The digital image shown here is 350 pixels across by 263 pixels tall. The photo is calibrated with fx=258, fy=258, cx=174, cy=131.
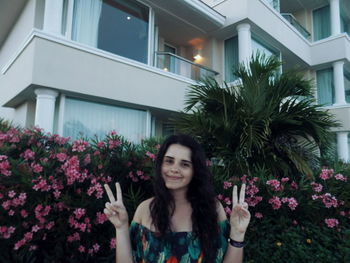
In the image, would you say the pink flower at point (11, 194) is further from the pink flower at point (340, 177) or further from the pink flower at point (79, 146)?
the pink flower at point (340, 177)

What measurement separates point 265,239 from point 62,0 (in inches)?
250

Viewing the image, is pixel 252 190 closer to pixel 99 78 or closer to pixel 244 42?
pixel 99 78

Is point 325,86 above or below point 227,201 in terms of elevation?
above

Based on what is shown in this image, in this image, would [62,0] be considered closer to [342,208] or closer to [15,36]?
[15,36]

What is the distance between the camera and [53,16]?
586cm

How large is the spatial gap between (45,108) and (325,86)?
43.3 feet

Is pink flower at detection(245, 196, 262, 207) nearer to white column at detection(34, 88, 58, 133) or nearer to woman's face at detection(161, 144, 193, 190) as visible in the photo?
woman's face at detection(161, 144, 193, 190)

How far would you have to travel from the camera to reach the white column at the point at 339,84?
12.0m

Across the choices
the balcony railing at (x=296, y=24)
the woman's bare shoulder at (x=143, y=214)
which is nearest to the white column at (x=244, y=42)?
the balcony railing at (x=296, y=24)

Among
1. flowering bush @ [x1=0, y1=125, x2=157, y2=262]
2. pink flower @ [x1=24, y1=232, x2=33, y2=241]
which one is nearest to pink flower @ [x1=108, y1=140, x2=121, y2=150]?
flowering bush @ [x1=0, y1=125, x2=157, y2=262]

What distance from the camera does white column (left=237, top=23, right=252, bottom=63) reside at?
8992 millimetres

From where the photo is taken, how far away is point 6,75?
741 centimetres

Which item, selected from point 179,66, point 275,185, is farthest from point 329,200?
point 179,66

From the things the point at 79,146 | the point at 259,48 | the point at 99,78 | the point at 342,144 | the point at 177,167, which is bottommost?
the point at 177,167
